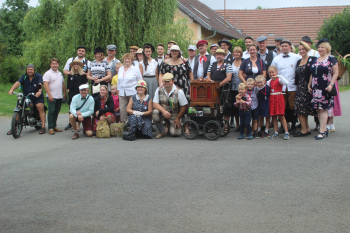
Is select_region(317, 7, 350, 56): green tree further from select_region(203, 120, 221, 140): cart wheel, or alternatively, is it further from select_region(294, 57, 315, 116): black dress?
select_region(203, 120, 221, 140): cart wheel

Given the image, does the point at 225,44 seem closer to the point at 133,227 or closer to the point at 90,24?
the point at 133,227

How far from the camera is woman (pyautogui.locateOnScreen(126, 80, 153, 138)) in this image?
9.16 m

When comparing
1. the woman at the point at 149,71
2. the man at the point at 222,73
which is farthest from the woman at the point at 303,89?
the woman at the point at 149,71

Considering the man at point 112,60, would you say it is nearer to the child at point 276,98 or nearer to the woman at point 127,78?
the woman at point 127,78

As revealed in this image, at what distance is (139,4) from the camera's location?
18.1 metres

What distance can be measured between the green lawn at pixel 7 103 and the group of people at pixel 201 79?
651 centimetres

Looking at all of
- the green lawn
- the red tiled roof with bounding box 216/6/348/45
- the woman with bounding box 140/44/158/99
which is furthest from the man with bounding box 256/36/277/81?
the red tiled roof with bounding box 216/6/348/45

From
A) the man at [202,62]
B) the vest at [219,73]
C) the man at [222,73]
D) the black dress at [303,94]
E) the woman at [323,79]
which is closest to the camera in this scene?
the woman at [323,79]

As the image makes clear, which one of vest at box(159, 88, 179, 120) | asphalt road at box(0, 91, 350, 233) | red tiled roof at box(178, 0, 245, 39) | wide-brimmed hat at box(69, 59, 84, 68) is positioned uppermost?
red tiled roof at box(178, 0, 245, 39)

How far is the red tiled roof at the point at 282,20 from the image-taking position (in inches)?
1439

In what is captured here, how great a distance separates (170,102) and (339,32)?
25.6 meters

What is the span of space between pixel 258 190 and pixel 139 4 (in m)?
14.8

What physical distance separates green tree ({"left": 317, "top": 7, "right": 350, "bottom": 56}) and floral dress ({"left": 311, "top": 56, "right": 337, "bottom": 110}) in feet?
77.3

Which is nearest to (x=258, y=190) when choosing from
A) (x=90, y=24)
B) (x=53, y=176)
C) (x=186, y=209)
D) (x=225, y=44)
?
(x=186, y=209)
